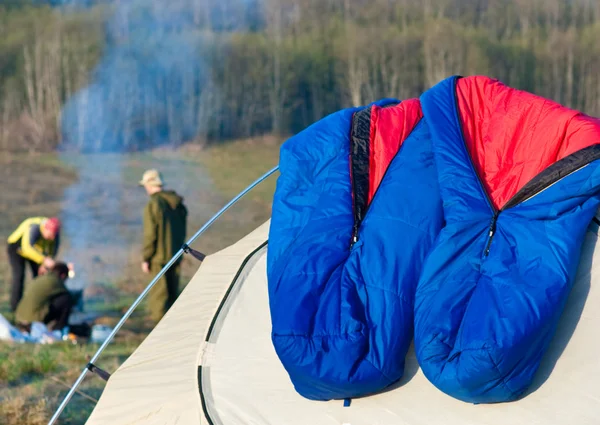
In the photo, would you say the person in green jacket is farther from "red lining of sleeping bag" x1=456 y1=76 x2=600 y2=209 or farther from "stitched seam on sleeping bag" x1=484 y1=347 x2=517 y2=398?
"stitched seam on sleeping bag" x1=484 y1=347 x2=517 y2=398

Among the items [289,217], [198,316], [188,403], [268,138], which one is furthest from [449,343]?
[268,138]

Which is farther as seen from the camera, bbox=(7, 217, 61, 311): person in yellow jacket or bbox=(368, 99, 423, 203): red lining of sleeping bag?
bbox=(7, 217, 61, 311): person in yellow jacket

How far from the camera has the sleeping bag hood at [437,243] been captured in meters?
2.31

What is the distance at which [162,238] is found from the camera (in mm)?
5805

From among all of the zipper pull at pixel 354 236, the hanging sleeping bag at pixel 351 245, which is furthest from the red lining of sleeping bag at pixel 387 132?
the zipper pull at pixel 354 236

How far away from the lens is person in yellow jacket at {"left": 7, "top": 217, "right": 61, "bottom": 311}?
232 inches

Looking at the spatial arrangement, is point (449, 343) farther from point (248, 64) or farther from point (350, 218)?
point (248, 64)

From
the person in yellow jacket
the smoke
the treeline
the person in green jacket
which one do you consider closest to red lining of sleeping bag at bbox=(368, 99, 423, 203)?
the person in green jacket

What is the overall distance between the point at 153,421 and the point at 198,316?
45 centimetres

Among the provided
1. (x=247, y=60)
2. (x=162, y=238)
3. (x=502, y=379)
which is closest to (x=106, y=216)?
(x=162, y=238)

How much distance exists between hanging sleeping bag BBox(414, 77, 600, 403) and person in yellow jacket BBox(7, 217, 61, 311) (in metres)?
3.71

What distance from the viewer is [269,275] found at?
2.70 metres

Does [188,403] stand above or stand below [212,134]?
above

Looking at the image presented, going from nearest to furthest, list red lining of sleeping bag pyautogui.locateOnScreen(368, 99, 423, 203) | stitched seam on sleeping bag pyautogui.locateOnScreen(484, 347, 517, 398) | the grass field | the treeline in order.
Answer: stitched seam on sleeping bag pyautogui.locateOnScreen(484, 347, 517, 398), red lining of sleeping bag pyautogui.locateOnScreen(368, 99, 423, 203), the grass field, the treeline
